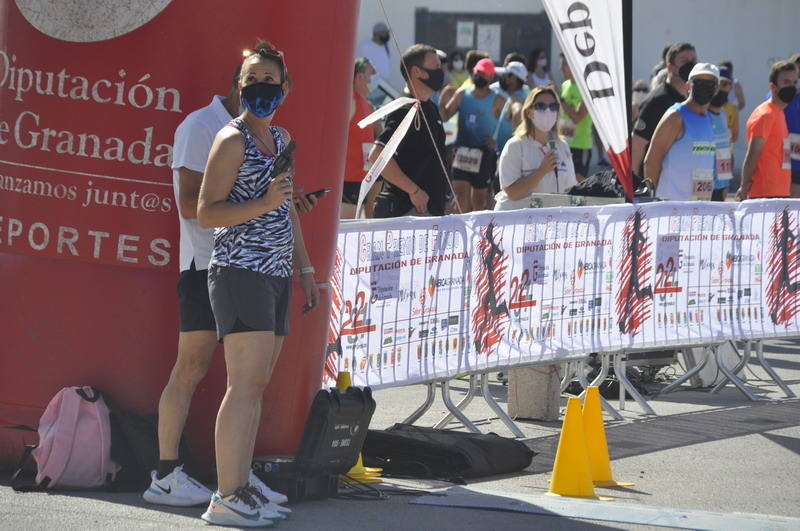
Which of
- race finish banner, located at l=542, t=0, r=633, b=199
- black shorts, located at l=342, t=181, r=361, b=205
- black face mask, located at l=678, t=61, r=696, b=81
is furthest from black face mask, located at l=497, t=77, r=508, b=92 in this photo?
race finish banner, located at l=542, t=0, r=633, b=199

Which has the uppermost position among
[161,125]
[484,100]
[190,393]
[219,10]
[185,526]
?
[484,100]

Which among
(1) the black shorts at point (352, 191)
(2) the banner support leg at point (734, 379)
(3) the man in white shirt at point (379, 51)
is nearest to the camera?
(2) the banner support leg at point (734, 379)

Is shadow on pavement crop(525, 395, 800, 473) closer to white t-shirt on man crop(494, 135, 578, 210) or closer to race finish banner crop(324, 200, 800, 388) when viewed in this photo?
race finish banner crop(324, 200, 800, 388)

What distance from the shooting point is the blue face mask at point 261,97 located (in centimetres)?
612

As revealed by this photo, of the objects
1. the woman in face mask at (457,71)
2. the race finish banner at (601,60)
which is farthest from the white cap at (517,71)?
the race finish banner at (601,60)

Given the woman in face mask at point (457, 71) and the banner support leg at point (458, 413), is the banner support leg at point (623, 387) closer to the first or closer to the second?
the banner support leg at point (458, 413)

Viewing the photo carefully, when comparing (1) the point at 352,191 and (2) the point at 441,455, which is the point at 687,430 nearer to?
(2) the point at 441,455

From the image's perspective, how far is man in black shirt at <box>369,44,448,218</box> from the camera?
10172 millimetres

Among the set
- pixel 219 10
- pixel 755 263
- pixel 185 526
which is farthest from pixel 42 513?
pixel 755 263

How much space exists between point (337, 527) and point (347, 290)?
6.84ft

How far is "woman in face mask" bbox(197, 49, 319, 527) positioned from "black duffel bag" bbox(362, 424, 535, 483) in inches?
55.2

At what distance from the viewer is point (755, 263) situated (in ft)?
36.2

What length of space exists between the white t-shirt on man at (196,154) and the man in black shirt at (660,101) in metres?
7.14

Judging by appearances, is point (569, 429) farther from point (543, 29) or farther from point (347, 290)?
point (543, 29)
